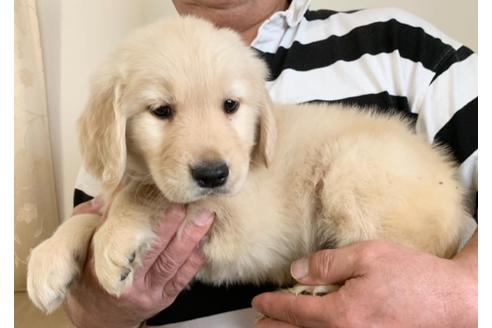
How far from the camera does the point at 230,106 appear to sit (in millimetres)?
1194

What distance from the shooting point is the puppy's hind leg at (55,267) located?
1.12m

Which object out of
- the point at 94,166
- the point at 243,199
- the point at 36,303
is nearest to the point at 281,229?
the point at 243,199

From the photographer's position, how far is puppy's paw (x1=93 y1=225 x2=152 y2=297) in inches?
41.8

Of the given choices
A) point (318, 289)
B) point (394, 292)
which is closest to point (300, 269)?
point (318, 289)

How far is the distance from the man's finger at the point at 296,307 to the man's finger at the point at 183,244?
0.22 m

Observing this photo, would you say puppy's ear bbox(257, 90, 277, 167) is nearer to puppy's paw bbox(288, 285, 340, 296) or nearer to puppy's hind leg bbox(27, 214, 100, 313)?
puppy's paw bbox(288, 285, 340, 296)

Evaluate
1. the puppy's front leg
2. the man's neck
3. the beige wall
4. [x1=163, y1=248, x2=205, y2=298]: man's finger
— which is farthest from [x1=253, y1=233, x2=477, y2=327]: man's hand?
the beige wall

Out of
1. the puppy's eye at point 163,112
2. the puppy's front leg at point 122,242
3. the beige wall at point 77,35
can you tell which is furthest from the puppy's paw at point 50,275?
the beige wall at point 77,35

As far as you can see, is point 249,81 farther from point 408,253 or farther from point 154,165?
point 408,253

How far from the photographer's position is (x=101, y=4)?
2547 millimetres

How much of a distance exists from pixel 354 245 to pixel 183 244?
41 centimetres

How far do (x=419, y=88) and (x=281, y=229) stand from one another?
2.26 feet

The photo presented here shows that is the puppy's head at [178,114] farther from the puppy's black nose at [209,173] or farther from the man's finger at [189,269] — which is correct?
the man's finger at [189,269]

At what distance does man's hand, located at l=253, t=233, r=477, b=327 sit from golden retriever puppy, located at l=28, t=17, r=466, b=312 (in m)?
0.07
